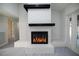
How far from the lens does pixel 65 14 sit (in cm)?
489

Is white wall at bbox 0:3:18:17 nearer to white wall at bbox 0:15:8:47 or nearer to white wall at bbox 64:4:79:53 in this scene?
white wall at bbox 0:15:8:47

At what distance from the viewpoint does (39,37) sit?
5203mm

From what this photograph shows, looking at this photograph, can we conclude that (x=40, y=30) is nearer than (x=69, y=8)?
No

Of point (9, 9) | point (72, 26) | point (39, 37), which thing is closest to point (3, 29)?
point (9, 9)

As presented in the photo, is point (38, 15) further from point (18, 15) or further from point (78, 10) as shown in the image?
point (78, 10)

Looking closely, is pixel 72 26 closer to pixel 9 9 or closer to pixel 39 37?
pixel 39 37

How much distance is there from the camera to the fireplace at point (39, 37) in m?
5.17

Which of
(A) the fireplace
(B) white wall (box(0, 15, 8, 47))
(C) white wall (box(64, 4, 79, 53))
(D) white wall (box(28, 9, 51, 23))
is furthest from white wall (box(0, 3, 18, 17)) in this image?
(C) white wall (box(64, 4, 79, 53))

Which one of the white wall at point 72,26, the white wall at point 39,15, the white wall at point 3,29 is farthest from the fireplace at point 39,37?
the white wall at point 3,29

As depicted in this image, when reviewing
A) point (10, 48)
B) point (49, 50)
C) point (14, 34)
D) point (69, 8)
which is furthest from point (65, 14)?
point (10, 48)

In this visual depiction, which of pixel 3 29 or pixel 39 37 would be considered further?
pixel 39 37

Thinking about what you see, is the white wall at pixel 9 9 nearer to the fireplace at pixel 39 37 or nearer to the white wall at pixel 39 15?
the white wall at pixel 39 15

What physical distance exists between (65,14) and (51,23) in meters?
0.74

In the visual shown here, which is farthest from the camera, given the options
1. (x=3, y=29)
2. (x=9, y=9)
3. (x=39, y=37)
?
(x=39, y=37)
